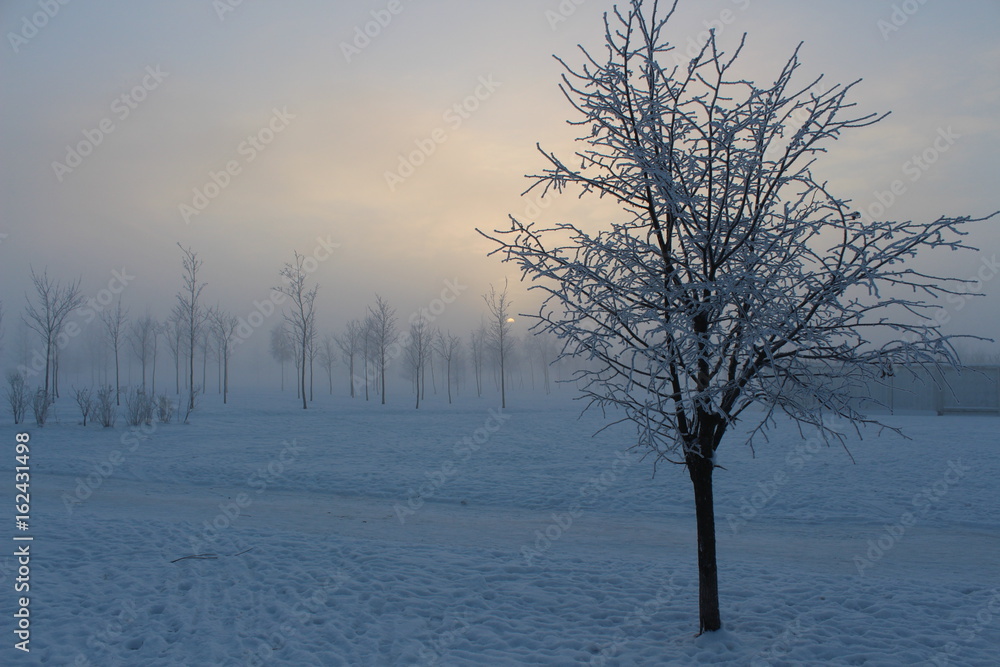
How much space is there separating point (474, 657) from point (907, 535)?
320 inches

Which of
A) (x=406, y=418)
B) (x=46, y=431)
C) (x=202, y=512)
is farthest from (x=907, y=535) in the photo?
(x=46, y=431)

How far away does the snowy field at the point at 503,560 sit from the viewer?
5.06m

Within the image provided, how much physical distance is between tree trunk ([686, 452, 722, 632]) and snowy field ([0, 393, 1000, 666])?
181mm

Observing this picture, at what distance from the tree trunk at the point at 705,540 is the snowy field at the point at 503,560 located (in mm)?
181

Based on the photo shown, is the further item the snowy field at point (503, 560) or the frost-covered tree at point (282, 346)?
the frost-covered tree at point (282, 346)

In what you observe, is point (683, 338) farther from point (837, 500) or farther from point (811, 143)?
point (837, 500)

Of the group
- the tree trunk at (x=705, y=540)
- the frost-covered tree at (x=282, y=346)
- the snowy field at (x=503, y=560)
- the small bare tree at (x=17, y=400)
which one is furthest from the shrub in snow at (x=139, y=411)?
the frost-covered tree at (x=282, y=346)

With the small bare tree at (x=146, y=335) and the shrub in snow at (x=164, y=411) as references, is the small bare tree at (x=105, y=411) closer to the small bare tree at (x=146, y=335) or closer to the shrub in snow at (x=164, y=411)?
the shrub in snow at (x=164, y=411)

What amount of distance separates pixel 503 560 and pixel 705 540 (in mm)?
3221

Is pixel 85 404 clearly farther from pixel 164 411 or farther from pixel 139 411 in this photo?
pixel 164 411

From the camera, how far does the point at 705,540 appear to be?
5.15 meters

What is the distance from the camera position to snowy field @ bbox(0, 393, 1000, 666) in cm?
506

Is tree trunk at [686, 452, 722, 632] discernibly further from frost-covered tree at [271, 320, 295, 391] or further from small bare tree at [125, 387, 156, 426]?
frost-covered tree at [271, 320, 295, 391]

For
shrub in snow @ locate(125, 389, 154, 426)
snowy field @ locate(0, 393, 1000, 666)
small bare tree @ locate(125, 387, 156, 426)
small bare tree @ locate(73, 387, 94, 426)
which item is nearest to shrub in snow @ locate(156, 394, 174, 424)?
small bare tree @ locate(125, 387, 156, 426)
